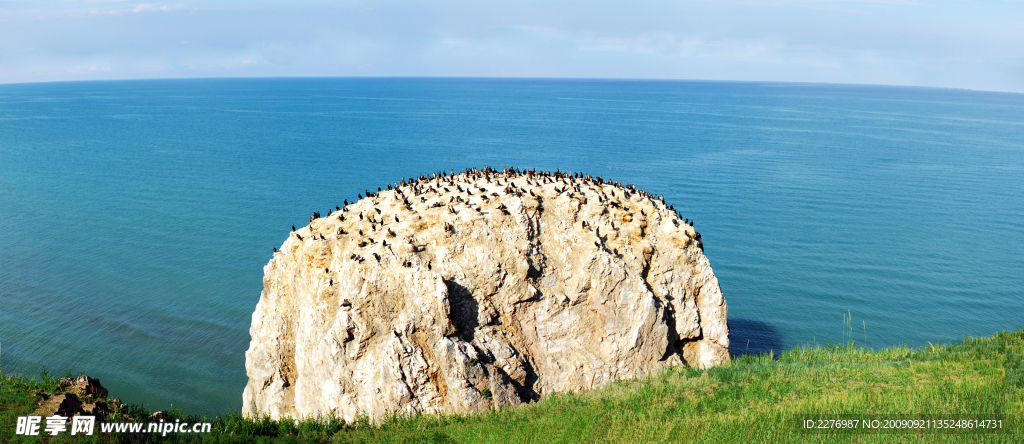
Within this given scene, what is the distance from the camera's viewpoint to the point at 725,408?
20.7m

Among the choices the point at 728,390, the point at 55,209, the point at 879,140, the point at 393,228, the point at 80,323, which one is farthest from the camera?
the point at 879,140

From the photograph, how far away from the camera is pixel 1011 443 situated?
16.8m

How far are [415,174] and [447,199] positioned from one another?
62.6 metres

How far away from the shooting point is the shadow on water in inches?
1534

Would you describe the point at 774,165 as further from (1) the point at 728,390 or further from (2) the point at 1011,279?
(1) the point at 728,390

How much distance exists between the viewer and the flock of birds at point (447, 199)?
24.8 meters

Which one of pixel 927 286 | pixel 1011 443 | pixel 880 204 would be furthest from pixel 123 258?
pixel 880 204

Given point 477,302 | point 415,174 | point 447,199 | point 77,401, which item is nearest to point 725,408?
point 477,302

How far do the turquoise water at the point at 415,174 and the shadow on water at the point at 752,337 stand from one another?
26 centimetres

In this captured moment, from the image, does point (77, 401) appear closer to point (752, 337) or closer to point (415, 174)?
point (752, 337)

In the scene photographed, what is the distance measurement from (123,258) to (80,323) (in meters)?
13.0

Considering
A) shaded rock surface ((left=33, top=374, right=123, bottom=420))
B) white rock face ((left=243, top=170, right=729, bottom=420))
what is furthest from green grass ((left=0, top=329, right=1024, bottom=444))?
white rock face ((left=243, top=170, right=729, bottom=420))

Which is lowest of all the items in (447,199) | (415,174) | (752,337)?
(752,337)

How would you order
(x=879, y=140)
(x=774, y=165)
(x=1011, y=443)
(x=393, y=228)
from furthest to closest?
(x=879, y=140), (x=774, y=165), (x=393, y=228), (x=1011, y=443)
